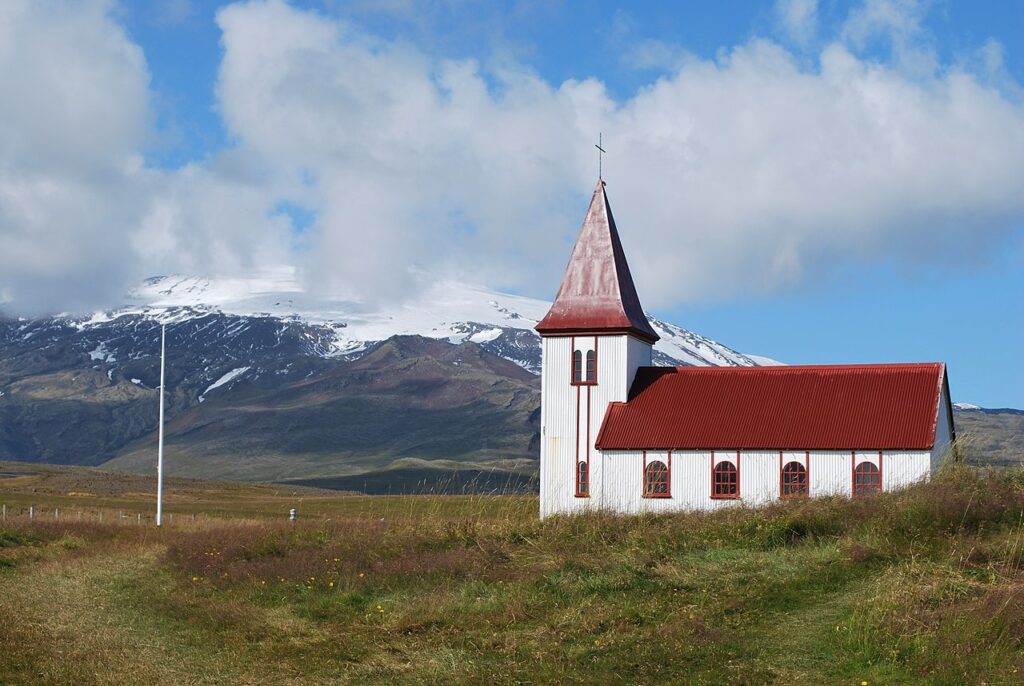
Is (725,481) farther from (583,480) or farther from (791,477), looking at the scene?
(583,480)

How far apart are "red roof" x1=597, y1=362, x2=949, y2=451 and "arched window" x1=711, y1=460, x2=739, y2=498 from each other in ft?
2.42

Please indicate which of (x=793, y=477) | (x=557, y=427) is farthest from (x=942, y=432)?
(x=557, y=427)

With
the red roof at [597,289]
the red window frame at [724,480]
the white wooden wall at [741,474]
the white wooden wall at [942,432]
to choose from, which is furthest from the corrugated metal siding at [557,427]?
the white wooden wall at [942,432]

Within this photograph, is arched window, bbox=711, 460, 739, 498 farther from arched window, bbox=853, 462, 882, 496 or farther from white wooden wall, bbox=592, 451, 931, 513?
arched window, bbox=853, 462, 882, 496

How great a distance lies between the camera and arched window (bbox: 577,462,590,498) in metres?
39.8

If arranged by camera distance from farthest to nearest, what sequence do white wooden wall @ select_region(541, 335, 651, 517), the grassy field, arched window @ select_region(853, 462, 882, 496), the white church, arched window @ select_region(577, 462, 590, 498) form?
1. white wooden wall @ select_region(541, 335, 651, 517)
2. arched window @ select_region(577, 462, 590, 498)
3. the white church
4. arched window @ select_region(853, 462, 882, 496)
5. the grassy field

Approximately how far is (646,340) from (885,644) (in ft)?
101

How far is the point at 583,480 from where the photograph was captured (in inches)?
1576

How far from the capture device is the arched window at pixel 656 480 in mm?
38344

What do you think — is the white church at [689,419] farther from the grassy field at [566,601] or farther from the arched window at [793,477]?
the grassy field at [566,601]

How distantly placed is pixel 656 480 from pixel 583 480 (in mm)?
2789

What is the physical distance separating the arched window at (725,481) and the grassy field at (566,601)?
13.8 meters

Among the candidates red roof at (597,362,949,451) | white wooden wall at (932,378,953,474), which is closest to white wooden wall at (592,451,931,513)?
red roof at (597,362,949,451)

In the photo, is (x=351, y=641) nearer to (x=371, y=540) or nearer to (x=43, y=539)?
(x=371, y=540)
